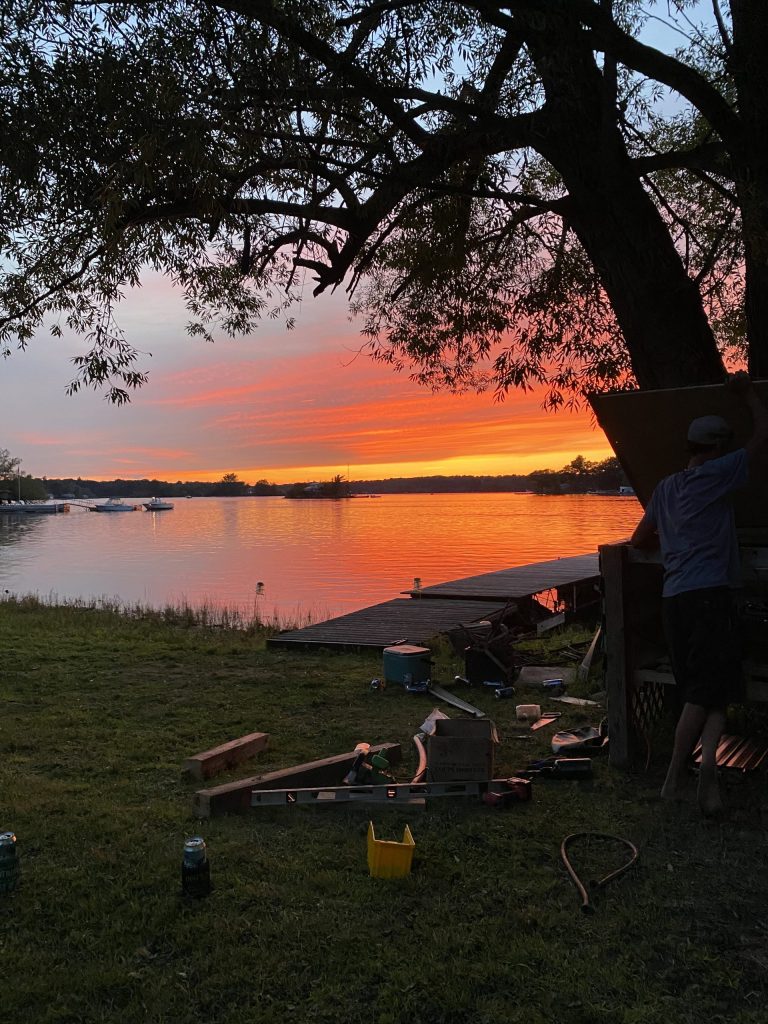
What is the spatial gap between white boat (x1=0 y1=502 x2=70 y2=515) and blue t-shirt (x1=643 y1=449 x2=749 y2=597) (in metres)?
132

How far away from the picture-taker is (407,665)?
327 inches

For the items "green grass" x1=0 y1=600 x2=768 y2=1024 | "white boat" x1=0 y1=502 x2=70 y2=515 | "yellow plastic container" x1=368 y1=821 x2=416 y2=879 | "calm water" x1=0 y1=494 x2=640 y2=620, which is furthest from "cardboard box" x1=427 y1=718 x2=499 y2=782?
"white boat" x1=0 y1=502 x2=70 y2=515

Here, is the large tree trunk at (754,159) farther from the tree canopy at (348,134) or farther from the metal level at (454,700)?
the metal level at (454,700)

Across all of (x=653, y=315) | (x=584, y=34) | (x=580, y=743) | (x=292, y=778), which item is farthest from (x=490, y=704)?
(x=584, y=34)

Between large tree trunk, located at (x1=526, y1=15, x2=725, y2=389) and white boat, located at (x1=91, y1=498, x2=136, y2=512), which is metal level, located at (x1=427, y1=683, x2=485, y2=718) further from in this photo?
white boat, located at (x1=91, y1=498, x2=136, y2=512)

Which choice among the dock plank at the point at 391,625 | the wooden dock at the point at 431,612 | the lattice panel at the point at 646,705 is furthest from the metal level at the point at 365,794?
the dock plank at the point at 391,625

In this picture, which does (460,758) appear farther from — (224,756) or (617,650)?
(224,756)

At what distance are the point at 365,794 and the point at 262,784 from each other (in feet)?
2.05

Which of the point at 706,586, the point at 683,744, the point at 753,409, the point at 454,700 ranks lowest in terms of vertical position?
the point at 454,700

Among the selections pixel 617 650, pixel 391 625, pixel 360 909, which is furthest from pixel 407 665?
pixel 360 909

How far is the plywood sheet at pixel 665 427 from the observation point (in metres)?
4.83

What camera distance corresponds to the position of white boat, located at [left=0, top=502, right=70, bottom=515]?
4996 inches

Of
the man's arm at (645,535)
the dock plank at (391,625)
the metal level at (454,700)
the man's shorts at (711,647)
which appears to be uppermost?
the man's arm at (645,535)

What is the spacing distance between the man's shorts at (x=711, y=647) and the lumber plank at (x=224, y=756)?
303 cm
